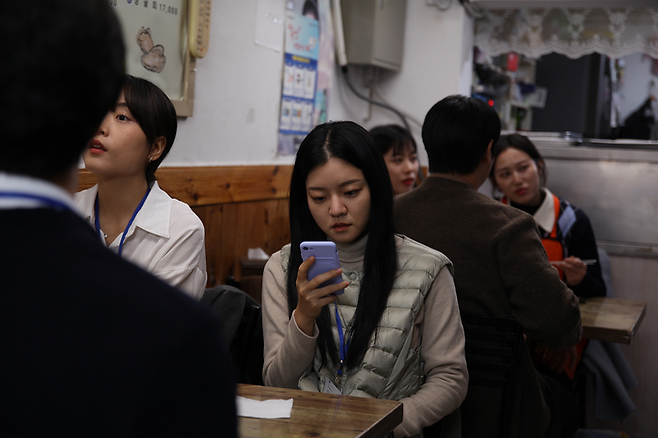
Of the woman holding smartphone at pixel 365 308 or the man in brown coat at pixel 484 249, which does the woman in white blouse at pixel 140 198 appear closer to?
the woman holding smartphone at pixel 365 308

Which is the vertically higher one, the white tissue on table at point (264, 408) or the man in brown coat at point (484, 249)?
the man in brown coat at point (484, 249)

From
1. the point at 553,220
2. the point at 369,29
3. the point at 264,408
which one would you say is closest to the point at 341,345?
the point at 264,408

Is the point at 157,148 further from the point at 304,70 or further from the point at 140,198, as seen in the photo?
the point at 304,70

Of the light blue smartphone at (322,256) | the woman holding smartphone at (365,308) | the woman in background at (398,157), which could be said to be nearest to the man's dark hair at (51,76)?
the light blue smartphone at (322,256)

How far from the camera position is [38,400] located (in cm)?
49

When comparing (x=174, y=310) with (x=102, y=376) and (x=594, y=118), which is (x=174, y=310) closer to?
(x=102, y=376)

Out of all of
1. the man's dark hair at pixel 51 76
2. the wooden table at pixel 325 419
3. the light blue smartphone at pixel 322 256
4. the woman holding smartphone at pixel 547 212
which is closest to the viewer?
the man's dark hair at pixel 51 76

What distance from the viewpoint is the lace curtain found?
3990 millimetres

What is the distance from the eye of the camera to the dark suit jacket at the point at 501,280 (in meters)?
1.86

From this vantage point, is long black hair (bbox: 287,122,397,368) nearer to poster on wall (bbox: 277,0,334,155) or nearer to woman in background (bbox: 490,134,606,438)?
woman in background (bbox: 490,134,606,438)

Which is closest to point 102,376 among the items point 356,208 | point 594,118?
point 356,208

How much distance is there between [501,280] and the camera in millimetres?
1905

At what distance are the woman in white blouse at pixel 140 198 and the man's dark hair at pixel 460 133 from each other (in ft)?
2.69

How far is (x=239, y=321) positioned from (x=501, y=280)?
2.61 feet
